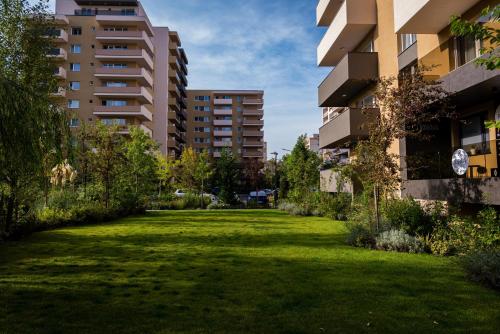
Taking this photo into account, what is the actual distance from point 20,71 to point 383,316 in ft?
44.7

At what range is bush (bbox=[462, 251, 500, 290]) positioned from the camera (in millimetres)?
7203

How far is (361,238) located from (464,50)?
7.51m

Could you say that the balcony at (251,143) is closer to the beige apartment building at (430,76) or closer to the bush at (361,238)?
the beige apartment building at (430,76)

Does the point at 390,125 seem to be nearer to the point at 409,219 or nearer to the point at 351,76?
the point at 409,219

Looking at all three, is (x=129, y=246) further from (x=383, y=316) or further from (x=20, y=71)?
(x=383, y=316)

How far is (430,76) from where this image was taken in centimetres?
1480

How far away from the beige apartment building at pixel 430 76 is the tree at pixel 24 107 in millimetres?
9507

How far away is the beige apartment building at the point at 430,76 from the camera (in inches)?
483

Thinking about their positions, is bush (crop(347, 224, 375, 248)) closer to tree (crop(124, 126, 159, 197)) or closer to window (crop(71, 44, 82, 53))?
tree (crop(124, 126, 159, 197))

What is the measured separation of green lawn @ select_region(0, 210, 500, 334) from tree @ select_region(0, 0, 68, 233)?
224 centimetres

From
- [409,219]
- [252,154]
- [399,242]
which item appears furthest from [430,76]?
[252,154]

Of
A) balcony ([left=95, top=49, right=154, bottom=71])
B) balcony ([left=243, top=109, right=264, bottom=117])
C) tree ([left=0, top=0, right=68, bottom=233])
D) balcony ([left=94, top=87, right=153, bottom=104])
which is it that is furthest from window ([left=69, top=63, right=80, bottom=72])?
tree ([left=0, top=0, right=68, bottom=233])

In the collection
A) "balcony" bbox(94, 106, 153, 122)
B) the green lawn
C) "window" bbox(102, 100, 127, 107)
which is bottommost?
the green lawn

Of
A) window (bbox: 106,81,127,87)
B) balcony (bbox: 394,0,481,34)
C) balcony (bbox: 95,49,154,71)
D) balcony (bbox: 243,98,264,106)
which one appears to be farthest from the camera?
balcony (bbox: 243,98,264,106)
